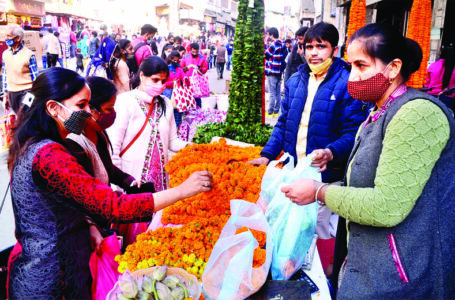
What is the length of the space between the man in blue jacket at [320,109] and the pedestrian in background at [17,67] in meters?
5.13

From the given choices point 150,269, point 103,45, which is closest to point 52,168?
point 150,269

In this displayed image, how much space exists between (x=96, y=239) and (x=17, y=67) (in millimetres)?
5565

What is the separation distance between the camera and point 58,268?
187 cm

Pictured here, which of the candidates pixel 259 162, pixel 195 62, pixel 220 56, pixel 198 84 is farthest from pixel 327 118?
pixel 220 56

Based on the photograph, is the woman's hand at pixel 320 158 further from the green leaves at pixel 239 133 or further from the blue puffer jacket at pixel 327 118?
the green leaves at pixel 239 133

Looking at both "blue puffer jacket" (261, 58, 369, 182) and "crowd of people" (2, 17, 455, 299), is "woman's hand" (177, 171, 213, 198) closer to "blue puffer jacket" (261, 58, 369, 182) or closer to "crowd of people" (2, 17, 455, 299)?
"crowd of people" (2, 17, 455, 299)

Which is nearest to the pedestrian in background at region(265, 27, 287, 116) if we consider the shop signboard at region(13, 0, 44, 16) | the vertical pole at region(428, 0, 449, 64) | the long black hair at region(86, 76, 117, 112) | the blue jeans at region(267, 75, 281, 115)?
the blue jeans at region(267, 75, 281, 115)

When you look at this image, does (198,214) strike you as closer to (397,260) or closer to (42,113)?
(42,113)

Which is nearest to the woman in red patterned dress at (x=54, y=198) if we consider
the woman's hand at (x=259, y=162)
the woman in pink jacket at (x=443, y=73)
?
the woman's hand at (x=259, y=162)

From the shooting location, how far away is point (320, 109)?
3.04m

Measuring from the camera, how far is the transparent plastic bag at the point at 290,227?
1.90 meters

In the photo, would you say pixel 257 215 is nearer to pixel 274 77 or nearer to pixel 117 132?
pixel 117 132

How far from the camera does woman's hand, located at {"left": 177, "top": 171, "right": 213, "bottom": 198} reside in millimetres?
2018

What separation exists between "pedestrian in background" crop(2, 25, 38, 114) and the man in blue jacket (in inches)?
202
